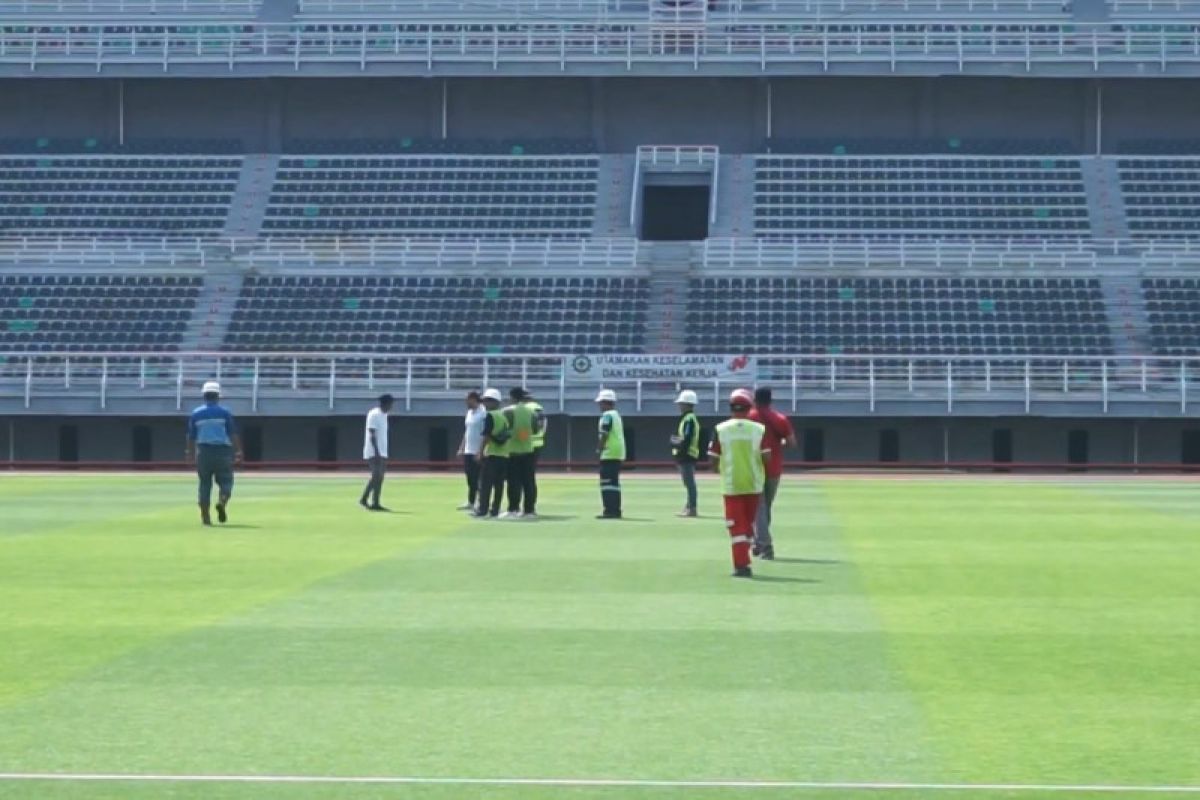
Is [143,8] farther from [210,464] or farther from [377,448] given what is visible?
[210,464]

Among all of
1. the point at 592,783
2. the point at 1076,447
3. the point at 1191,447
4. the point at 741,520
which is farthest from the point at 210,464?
the point at 1191,447

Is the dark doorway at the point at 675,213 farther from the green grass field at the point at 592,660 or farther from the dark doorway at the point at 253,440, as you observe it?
the green grass field at the point at 592,660

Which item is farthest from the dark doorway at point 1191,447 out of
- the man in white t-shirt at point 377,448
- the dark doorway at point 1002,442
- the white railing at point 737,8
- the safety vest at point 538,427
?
the safety vest at point 538,427

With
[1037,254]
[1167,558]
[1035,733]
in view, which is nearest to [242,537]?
[1167,558]

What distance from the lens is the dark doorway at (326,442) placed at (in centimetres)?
5544

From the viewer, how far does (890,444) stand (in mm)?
55250

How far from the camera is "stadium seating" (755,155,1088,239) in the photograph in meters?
63.9

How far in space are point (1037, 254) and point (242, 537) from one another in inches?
1582

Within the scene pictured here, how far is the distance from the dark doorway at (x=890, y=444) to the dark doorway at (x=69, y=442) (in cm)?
2037

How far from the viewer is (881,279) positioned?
201 feet

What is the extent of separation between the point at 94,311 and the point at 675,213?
1895 centimetres

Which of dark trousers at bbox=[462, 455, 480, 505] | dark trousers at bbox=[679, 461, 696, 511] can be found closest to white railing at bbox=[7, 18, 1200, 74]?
dark trousers at bbox=[462, 455, 480, 505]

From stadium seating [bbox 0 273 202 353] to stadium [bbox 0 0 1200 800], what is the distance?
17 centimetres

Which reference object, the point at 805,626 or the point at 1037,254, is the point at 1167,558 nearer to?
the point at 805,626
